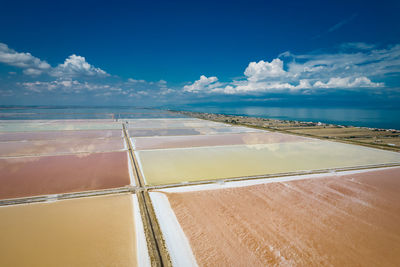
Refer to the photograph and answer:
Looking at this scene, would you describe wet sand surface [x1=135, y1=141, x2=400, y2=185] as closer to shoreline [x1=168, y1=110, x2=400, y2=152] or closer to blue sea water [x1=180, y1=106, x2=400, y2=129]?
shoreline [x1=168, y1=110, x2=400, y2=152]

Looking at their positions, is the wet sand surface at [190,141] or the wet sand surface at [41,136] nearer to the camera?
the wet sand surface at [190,141]

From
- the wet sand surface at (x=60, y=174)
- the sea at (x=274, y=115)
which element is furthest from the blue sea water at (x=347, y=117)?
the wet sand surface at (x=60, y=174)

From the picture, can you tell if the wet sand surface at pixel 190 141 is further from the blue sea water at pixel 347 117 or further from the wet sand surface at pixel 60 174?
the blue sea water at pixel 347 117

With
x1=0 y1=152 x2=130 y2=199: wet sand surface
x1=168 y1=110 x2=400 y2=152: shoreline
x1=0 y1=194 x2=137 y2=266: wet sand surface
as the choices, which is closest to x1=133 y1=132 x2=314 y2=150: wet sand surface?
x1=0 y1=152 x2=130 y2=199: wet sand surface

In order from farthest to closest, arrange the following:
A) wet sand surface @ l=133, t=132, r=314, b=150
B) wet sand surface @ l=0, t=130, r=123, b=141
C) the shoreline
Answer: wet sand surface @ l=0, t=130, r=123, b=141 < the shoreline < wet sand surface @ l=133, t=132, r=314, b=150

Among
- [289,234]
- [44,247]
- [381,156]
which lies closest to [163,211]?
[44,247]

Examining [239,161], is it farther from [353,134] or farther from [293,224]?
[353,134]

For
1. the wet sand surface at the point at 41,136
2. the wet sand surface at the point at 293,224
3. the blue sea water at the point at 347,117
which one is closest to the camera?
the wet sand surface at the point at 293,224
